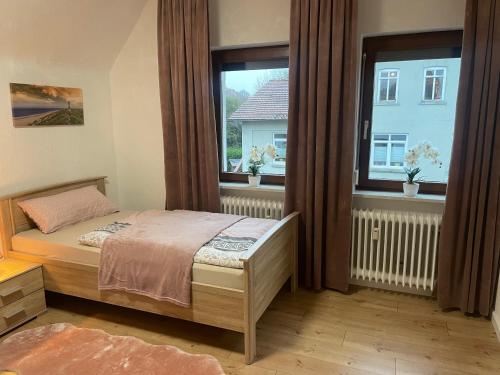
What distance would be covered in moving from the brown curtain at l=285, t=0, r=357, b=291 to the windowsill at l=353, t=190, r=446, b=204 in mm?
215

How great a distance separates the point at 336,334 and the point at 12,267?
7.67 ft

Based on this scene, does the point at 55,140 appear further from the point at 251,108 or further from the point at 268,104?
the point at 268,104

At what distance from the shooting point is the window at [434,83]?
2.79 meters

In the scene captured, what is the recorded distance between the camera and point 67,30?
2955 mm

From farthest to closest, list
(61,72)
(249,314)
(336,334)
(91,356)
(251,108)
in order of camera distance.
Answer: (251,108)
(61,72)
(336,334)
(91,356)
(249,314)

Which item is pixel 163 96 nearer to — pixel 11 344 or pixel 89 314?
pixel 89 314

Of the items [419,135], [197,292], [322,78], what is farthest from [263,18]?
[197,292]

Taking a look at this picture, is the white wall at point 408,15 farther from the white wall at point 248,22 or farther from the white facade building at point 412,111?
the white wall at point 248,22

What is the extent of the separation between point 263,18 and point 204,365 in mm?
2622

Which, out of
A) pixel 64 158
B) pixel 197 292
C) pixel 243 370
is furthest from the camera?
pixel 64 158

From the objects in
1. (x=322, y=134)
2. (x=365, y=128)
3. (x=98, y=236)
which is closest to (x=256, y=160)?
(x=322, y=134)

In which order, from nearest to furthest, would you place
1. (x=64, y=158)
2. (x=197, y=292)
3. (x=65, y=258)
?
(x=197, y=292) < (x=65, y=258) < (x=64, y=158)

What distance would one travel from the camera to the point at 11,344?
232 cm

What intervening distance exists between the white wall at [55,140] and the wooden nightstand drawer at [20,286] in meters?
0.71
